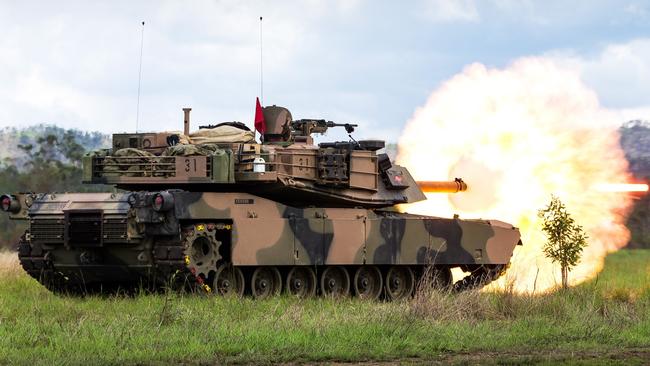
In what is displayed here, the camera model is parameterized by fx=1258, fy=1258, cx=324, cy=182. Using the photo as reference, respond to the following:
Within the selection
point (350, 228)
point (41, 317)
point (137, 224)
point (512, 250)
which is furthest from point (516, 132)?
point (41, 317)

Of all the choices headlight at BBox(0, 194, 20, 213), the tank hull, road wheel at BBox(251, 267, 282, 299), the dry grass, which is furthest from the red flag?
the dry grass

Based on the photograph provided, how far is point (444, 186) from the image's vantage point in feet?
84.8

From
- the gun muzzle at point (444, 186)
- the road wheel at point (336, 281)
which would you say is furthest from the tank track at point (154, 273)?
the gun muzzle at point (444, 186)

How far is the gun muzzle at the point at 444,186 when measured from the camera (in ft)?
83.8

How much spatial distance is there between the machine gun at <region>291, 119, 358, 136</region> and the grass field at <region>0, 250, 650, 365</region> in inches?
187

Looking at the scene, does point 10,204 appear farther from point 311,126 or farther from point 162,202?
point 311,126

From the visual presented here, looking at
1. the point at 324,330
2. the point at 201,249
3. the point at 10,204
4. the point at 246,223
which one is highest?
the point at 10,204

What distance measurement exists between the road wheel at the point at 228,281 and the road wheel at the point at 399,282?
3.50m

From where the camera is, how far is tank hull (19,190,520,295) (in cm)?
1950

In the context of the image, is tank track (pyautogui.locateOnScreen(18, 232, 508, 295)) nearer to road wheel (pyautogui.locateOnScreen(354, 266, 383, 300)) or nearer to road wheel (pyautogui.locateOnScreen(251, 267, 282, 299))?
road wheel (pyautogui.locateOnScreen(251, 267, 282, 299))

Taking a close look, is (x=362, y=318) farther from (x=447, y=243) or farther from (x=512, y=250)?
(x=512, y=250)


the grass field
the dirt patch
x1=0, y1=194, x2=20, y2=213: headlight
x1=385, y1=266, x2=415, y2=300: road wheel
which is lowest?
the dirt patch

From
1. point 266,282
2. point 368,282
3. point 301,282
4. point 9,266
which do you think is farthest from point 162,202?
point 9,266

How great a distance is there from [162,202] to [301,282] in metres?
3.59
